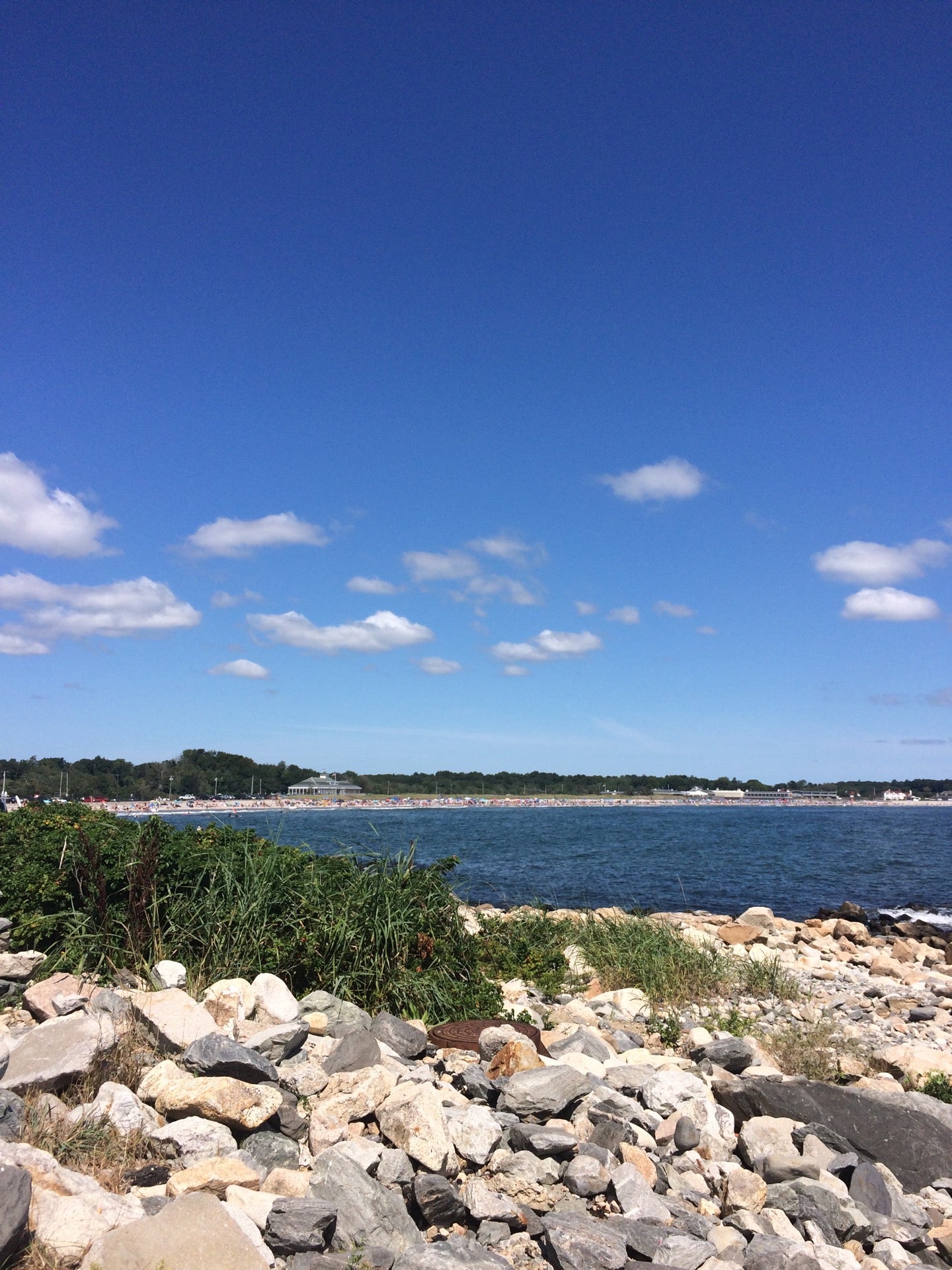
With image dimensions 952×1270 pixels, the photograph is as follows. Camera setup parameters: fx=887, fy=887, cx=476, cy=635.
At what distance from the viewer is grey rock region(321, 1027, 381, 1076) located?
584cm

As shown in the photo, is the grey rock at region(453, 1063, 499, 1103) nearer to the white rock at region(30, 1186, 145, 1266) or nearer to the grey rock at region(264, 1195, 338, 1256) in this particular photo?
the grey rock at region(264, 1195, 338, 1256)

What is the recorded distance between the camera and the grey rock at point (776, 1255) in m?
4.40

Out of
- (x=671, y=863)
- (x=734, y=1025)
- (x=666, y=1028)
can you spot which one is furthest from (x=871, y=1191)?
(x=671, y=863)

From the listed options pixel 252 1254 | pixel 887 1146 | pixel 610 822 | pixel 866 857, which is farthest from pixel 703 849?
pixel 252 1254

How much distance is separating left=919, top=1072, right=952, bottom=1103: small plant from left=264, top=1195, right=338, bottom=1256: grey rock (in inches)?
214

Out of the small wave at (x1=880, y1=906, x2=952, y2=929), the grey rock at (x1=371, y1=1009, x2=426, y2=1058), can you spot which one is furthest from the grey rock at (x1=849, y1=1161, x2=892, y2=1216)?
the small wave at (x1=880, y1=906, x2=952, y2=929)

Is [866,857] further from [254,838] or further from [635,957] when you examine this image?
[254,838]

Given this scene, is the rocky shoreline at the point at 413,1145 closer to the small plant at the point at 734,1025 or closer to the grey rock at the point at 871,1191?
the grey rock at the point at 871,1191

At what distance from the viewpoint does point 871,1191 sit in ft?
17.8

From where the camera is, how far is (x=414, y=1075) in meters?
5.98

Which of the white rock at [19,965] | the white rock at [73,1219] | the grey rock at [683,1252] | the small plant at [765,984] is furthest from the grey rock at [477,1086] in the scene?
the small plant at [765,984]

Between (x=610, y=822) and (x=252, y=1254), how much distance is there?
85.6 metres

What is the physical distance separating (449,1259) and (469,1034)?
3.23 meters

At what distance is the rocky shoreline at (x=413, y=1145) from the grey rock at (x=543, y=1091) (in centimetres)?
2
